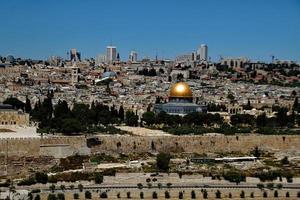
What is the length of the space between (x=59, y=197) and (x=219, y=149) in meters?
12.1

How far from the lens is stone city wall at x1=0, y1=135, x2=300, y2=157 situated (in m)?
26.4

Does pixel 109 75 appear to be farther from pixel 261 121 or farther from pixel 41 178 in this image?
pixel 41 178

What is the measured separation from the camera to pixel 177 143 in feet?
96.4

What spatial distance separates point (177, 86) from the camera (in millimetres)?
42219

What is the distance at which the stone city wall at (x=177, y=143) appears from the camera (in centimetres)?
2636

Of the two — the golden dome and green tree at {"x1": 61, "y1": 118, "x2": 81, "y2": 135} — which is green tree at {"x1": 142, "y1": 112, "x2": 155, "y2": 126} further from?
green tree at {"x1": 61, "y1": 118, "x2": 81, "y2": 135}

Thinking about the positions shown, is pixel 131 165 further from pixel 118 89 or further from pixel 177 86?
pixel 118 89

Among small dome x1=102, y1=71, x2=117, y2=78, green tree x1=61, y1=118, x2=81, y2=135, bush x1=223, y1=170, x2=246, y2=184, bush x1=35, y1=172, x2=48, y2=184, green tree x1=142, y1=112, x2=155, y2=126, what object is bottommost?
bush x1=35, y1=172, x2=48, y2=184

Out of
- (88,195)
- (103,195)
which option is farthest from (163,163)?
(88,195)

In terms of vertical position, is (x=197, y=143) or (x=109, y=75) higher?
(x=109, y=75)

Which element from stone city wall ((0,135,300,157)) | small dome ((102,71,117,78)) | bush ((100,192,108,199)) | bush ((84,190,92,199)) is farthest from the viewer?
small dome ((102,71,117,78))

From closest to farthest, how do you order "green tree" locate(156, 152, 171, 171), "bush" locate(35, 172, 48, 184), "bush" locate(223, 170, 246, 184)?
"bush" locate(35, 172, 48, 184) < "bush" locate(223, 170, 246, 184) < "green tree" locate(156, 152, 171, 171)

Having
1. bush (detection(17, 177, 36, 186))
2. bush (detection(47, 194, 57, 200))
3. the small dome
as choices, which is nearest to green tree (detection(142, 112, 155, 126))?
bush (detection(17, 177, 36, 186))

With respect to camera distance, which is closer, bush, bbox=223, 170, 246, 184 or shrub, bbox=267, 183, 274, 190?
shrub, bbox=267, 183, 274, 190
